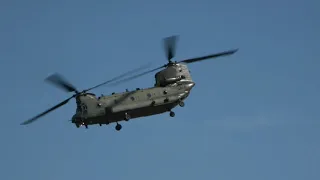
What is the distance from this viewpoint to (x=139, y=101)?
84.9 metres

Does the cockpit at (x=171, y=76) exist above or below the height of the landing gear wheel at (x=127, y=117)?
above

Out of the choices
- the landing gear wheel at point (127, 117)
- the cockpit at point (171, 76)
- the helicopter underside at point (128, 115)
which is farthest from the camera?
the cockpit at point (171, 76)

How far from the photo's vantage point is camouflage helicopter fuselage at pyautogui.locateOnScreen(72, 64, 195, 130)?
83.3m

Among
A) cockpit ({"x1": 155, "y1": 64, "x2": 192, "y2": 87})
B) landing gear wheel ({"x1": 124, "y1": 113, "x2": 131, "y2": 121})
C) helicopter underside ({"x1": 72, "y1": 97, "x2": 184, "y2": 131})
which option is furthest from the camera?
cockpit ({"x1": 155, "y1": 64, "x2": 192, "y2": 87})

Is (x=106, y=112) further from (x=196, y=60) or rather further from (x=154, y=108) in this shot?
(x=196, y=60)

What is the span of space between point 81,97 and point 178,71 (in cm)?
1115

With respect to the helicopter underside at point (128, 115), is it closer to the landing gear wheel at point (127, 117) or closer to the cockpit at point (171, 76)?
the landing gear wheel at point (127, 117)

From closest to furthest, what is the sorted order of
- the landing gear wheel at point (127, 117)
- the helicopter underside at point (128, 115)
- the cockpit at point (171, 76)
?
the helicopter underside at point (128, 115) → the landing gear wheel at point (127, 117) → the cockpit at point (171, 76)

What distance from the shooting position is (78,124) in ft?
273

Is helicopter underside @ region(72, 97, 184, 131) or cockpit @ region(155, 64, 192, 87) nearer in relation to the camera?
helicopter underside @ region(72, 97, 184, 131)

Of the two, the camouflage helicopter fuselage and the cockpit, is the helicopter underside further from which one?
the cockpit

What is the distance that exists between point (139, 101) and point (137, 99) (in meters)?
0.28

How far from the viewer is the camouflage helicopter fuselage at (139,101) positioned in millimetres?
83312

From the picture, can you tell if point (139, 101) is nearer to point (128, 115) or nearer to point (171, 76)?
point (128, 115)
